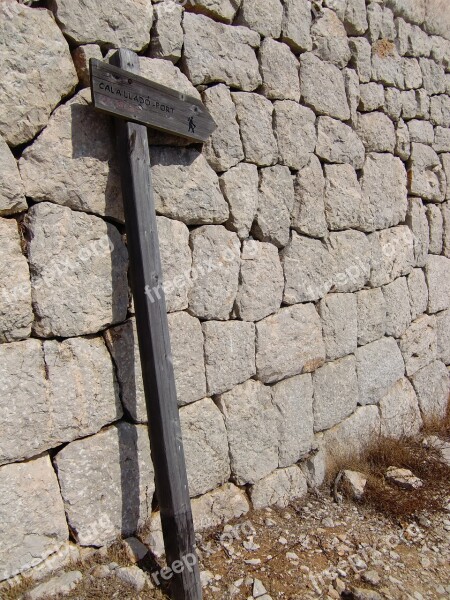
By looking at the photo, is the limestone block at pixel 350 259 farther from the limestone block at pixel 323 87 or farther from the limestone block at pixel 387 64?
the limestone block at pixel 387 64

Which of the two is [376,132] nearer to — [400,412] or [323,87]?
[323,87]

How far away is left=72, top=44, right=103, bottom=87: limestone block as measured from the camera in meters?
2.23

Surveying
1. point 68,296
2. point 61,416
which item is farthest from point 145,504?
point 68,296

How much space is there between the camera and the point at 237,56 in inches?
115

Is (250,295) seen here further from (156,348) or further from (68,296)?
(68,296)

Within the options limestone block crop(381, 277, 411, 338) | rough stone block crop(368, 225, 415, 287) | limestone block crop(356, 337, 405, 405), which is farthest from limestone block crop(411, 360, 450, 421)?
rough stone block crop(368, 225, 415, 287)

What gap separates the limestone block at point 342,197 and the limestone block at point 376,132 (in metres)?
0.34

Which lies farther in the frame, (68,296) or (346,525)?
(346,525)

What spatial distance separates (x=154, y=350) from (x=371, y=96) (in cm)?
280

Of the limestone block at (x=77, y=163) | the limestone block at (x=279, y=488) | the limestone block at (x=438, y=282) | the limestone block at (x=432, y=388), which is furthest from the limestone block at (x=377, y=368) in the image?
the limestone block at (x=77, y=163)

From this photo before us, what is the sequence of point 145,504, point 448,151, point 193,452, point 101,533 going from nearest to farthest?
point 101,533, point 145,504, point 193,452, point 448,151

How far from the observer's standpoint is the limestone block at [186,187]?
8.46ft

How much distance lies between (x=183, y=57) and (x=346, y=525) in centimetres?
278

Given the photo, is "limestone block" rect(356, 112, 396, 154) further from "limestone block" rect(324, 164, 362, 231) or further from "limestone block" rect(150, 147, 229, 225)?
"limestone block" rect(150, 147, 229, 225)
